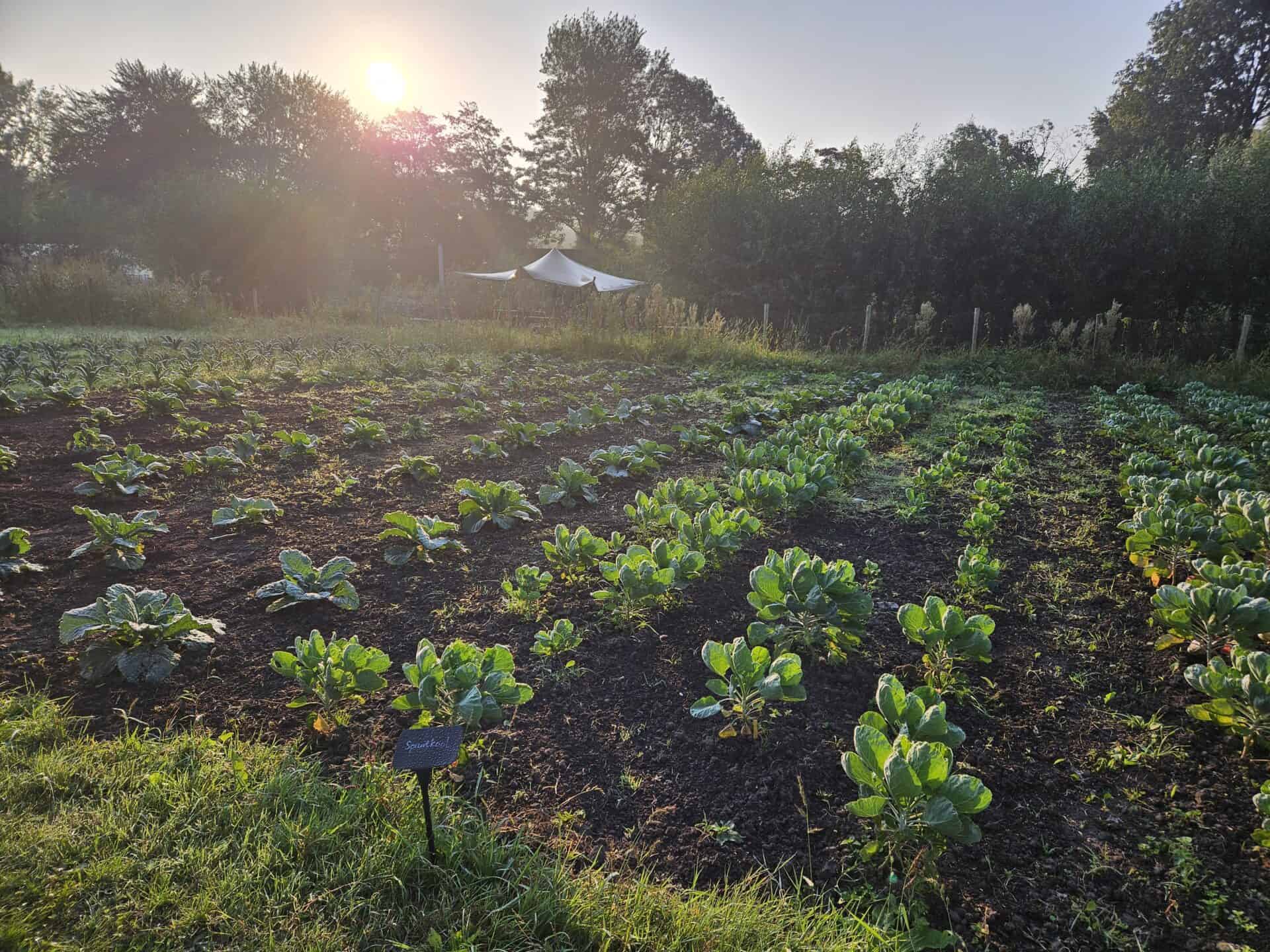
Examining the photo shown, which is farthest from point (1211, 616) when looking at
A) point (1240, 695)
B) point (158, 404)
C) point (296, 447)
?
point (158, 404)

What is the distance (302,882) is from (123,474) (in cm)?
329

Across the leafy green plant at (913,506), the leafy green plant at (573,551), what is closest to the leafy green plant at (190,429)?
the leafy green plant at (573,551)

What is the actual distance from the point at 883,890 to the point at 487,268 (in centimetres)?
3649

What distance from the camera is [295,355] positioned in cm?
909

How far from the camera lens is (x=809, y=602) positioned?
205 cm

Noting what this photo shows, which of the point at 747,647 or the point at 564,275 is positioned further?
the point at 564,275

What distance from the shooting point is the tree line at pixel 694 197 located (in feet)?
43.9

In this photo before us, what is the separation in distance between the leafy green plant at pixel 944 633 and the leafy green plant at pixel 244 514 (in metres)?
3.10

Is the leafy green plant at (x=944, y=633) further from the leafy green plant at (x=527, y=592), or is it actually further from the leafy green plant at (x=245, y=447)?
the leafy green plant at (x=245, y=447)

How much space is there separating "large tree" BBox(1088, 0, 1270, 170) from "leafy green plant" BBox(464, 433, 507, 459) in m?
27.8

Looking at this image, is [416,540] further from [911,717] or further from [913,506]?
[913,506]

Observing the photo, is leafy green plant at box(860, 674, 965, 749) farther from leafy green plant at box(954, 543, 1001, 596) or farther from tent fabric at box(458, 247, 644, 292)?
tent fabric at box(458, 247, 644, 292)

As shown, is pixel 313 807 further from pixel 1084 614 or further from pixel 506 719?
pixel 1084 614

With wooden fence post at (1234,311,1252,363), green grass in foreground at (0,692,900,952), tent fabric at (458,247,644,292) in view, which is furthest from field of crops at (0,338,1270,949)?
tent fabric at (458,247,644,292)
